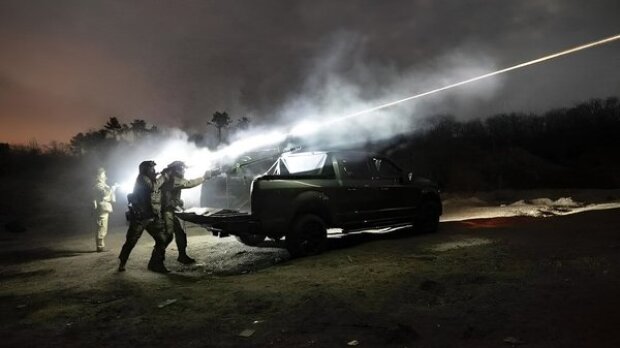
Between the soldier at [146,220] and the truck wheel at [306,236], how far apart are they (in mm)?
2074

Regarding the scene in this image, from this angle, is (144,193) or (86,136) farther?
(86,136)

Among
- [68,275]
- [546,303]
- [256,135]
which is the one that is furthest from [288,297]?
[256,135]

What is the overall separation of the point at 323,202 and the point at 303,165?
900mm

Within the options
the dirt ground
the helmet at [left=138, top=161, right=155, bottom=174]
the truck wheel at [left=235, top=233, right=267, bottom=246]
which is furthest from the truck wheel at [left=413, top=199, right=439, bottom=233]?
the helmet at [left=138, top=161, right=155, bottom=174]

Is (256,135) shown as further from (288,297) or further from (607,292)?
(607,292)

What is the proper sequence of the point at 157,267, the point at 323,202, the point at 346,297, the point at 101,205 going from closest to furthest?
the point at 346,297 < the point at 157,267 < the point at 323,202 < the point at 101,205

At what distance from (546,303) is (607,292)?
2.39ft

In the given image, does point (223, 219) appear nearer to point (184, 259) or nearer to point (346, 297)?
point (184, 259)

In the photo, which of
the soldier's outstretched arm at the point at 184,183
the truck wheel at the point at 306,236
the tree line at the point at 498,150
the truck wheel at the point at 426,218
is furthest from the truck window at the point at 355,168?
the tree line at the point at 498,150

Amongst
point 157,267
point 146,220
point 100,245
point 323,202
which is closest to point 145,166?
point 146,220

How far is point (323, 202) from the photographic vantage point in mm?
8219

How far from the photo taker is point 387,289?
566cm

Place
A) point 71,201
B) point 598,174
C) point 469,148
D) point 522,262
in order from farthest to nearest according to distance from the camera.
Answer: point 469,148, point 598,174, point 71,201, point 522,262

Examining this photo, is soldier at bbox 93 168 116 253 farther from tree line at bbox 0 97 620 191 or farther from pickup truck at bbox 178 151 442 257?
tree line at bbox 0 97 620 191
